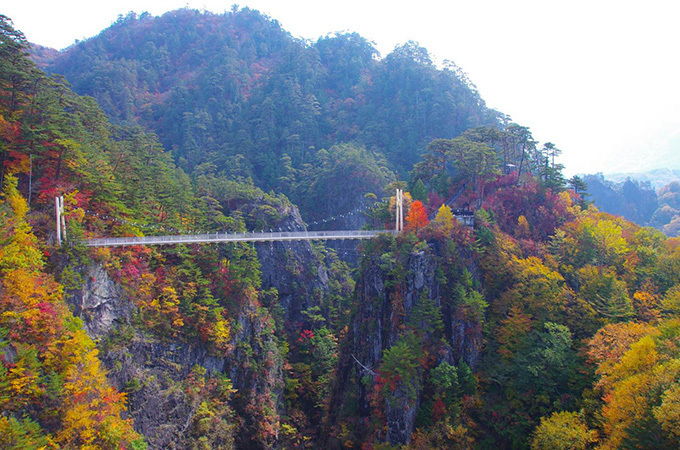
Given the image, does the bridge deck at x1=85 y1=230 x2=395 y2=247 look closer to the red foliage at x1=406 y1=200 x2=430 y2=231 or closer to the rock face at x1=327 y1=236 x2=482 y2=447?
the red foliage at x1=406 y1=200 x2=430 y2=231

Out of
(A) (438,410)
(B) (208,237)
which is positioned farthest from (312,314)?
(A) (438,410)

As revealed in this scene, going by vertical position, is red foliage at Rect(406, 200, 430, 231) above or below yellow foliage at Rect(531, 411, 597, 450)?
above

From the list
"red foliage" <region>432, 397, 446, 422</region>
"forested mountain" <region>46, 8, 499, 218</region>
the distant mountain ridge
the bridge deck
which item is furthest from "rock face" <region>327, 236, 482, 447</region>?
the distant mountain ridge

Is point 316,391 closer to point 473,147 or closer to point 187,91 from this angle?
point 473,147

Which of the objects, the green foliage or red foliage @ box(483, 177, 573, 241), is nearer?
the green foliage

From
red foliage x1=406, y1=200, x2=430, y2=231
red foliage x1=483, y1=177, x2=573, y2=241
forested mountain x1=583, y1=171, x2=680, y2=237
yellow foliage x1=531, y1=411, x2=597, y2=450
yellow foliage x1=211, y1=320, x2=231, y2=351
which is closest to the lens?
yellow foliage x1=531, y1=411, x2=597, y2=450

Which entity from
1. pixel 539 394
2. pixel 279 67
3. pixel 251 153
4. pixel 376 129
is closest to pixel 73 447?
pixel 539 394

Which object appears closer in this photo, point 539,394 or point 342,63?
point 539,394
